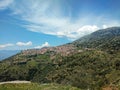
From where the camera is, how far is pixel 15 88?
83.0 meters

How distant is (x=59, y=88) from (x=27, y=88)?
1121cm

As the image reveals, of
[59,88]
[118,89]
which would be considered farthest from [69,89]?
[118,89]

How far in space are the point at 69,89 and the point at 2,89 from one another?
23260mm

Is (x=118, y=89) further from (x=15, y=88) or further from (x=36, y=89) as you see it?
(x=15, y=88)

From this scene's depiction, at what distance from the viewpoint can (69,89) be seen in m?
82.8

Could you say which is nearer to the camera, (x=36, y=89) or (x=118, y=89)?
(x=36, y=89)

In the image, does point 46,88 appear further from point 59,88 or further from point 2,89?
point 2,89

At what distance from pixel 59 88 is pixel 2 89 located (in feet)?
64.8

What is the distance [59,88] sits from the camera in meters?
82.7

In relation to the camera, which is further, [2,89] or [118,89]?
[118,89]

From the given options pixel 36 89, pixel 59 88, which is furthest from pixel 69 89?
pixel 36 89

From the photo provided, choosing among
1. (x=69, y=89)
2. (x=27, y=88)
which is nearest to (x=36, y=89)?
(x=27, y=88)

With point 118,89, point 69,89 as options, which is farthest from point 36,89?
point 118,89

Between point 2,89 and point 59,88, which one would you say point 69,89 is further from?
point 2,89
